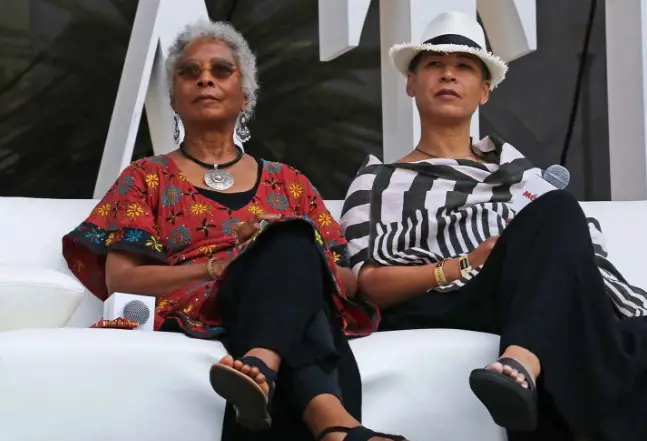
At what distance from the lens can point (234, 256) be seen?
229 cm

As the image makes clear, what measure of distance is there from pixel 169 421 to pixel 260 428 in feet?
0.52

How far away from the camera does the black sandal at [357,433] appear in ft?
6.61

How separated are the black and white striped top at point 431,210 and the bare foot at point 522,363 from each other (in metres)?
0.47

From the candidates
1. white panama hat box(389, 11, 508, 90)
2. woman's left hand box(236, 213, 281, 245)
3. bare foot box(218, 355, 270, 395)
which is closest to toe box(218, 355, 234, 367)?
bare foot box(218, 355, 270, 395)

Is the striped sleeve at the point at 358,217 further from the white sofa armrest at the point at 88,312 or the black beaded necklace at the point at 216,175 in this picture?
the white sofa armrest at the point at 88,312

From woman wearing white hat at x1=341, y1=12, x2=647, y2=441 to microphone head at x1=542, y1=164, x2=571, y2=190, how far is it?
41 mm

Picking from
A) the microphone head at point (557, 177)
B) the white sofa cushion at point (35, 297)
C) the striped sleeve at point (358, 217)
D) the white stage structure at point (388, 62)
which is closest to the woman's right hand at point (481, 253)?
the striped sleeve at point (358, 217)

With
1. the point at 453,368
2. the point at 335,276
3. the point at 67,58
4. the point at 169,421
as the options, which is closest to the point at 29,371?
the point at 169,421

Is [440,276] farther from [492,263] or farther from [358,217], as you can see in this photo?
[358,217]

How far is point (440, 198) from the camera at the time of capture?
277 centimetres

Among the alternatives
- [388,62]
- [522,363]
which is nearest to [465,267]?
[522,363]

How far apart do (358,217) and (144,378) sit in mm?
817

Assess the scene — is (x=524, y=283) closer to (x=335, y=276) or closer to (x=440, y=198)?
(x=335, y=276)

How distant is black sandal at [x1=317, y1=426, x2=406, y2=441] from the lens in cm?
202
